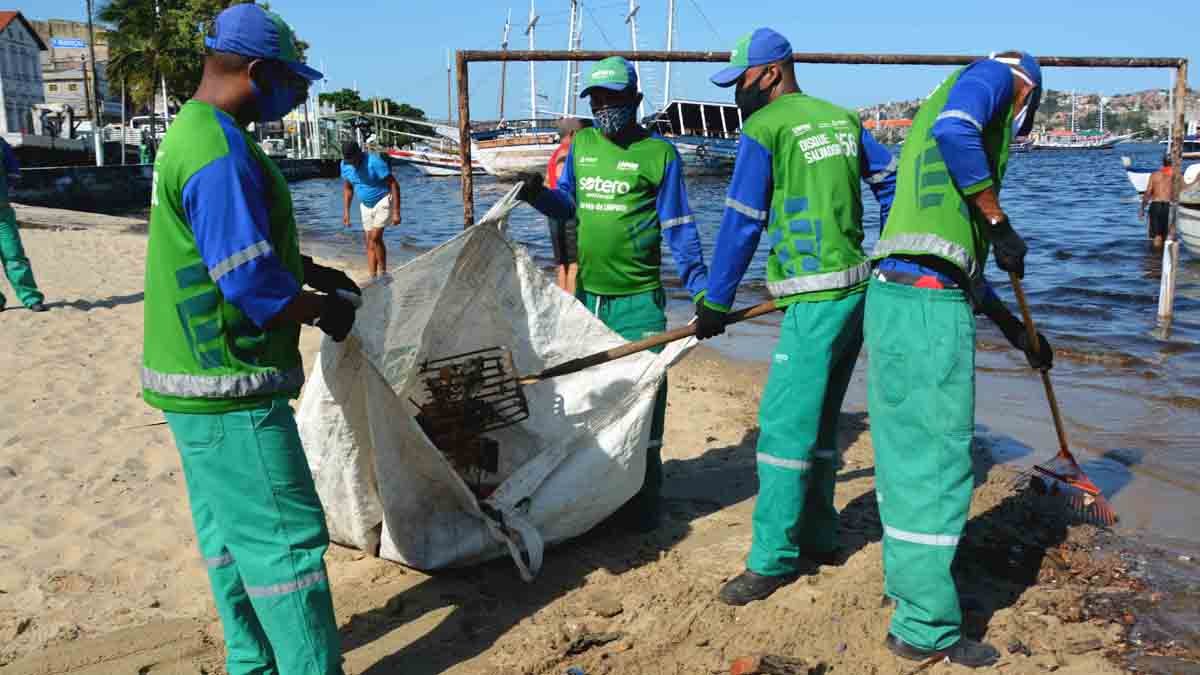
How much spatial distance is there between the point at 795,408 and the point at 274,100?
2061 mm

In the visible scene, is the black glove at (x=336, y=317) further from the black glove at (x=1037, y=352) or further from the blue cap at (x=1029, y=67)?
the black glove at (x=1037, y=352)

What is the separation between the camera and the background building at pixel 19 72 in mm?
50344

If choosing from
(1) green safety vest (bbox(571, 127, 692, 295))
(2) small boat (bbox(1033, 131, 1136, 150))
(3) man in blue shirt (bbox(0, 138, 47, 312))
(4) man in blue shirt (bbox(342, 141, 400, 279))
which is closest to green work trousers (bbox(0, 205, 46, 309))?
(3) man in blue shirt (bbox(0, 138, 47, 312))

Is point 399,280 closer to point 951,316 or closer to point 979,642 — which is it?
point 951,316

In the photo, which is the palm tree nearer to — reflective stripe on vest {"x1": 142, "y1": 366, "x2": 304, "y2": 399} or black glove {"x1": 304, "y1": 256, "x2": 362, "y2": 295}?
black glove {"x1": 304, "y1": 256, "x2": 362, "y2": 295}

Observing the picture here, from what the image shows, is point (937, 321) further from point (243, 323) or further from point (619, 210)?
point (243, 323)

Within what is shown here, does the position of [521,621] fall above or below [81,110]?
below

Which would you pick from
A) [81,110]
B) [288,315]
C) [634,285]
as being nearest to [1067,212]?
[634,285]

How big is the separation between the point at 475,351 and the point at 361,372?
951 mm

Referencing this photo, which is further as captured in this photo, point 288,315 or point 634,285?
point 634,285

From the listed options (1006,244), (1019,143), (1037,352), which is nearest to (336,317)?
(1006,244)

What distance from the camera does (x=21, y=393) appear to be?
6020mm

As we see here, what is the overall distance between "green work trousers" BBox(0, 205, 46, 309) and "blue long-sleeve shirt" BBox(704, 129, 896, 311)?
23.8 ft

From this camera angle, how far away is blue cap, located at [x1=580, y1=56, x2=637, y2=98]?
4129mm
